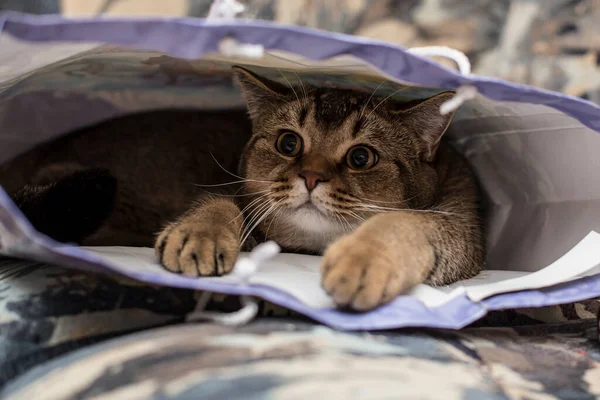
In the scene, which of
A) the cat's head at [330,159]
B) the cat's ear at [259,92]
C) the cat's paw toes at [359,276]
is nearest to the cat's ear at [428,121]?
the cat's head at [330,159]

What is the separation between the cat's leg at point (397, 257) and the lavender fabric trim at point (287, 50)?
0.04 m

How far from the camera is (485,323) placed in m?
1.26

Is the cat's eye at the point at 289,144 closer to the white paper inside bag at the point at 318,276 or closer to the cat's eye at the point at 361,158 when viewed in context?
the cat's eye at the point at 361,158

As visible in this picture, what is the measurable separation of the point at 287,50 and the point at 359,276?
16.5 inches

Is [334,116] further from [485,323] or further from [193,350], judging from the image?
[193,350]

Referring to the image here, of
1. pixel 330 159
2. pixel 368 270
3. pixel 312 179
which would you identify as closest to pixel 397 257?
pixel 368 270

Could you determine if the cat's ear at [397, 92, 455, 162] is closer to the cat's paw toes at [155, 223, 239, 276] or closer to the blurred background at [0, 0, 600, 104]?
the blurred background at [0, 0, 600, 104]

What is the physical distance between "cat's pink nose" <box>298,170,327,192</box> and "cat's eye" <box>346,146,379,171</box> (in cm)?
15

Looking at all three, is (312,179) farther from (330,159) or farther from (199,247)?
(199,247)

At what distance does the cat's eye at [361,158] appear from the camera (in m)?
1.54

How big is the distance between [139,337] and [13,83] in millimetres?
814

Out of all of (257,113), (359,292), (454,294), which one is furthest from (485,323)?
(257,113)

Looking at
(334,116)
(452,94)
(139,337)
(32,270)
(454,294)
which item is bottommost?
(32,270)

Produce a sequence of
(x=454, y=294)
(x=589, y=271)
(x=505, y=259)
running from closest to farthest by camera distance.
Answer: (x=454, y=294) → (x=589, y=271) → (x=505, y=259)
